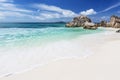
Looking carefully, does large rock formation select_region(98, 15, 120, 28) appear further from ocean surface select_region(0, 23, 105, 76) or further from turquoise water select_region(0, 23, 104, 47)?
ocean surface select_region(0, 23, 105, 76)

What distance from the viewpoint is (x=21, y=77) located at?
3.17 metres

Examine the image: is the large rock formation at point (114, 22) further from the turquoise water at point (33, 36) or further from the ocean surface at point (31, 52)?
the ocean surface at point (31, 52)

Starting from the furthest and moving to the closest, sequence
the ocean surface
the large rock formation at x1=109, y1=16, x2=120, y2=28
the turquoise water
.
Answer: the large rock formation at x1=109, y1=16, x2=120, y2=28 < the turquoise water < the ocean surface

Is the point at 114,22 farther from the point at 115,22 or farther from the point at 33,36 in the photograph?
the point at 33,36

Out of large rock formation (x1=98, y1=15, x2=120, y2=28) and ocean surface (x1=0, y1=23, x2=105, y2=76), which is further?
large rock formation (x1=98, y1=15, x2=120, y2=28)

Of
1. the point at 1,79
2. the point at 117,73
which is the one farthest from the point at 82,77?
the point at 1,79

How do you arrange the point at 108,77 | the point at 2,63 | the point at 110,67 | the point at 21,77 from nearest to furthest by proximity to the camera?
the point at 108,77
the point at 21,77
the point at 110,67
the point at 2,63

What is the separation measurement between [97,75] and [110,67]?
24.4 inches

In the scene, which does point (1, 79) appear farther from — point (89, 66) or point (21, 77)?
point (89, 66)

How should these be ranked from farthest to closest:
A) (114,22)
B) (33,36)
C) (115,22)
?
(114,22) < (115,22) < (33,36)

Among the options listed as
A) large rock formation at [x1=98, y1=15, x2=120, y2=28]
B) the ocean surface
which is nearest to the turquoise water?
the ocean surface

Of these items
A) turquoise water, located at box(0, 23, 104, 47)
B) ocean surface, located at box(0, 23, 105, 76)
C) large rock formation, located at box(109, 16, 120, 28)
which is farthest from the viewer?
large rock formation, located at box(109, 16, 120, 28)

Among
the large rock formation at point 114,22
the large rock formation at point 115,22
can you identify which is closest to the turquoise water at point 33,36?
the large rock formation at point 115,22

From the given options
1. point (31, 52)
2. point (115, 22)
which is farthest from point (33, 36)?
point (115, 22)
